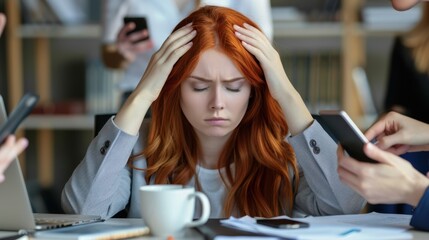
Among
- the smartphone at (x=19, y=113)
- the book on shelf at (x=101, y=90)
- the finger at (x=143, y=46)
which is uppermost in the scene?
the finger at (x=143, y=46)

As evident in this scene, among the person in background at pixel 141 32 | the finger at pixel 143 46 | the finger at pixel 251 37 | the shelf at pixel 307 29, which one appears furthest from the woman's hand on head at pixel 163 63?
the shelf at pixel 307 29

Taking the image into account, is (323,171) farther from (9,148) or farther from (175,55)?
(9,148)

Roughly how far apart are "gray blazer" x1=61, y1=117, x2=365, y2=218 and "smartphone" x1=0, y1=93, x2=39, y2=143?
1.50 ft

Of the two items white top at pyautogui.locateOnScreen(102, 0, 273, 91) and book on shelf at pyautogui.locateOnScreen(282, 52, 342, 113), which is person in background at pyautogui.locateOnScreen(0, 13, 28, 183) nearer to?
white top at pyautogui.locateOnScreen(102, 0, 273, 91)

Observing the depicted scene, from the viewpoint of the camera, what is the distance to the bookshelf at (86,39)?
400 cm

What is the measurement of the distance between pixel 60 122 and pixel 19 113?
10.0 ft

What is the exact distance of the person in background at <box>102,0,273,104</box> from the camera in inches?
113

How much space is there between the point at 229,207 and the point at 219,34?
39 cm

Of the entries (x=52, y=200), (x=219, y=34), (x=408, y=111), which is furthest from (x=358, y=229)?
(x=52, y=200)

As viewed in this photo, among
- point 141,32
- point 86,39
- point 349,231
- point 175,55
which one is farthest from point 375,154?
point 86,39

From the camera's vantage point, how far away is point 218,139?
1878 millimetres

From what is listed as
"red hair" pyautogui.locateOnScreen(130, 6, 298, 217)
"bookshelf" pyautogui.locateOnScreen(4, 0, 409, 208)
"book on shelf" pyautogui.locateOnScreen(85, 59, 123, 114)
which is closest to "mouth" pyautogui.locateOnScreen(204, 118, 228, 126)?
"red hair" pyautogui.locateOnScreen(130, 6, 298, 217)

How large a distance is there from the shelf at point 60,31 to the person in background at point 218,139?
235 cm

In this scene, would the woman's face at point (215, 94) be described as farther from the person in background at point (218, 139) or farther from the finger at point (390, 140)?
the finger at point (390, 140)
